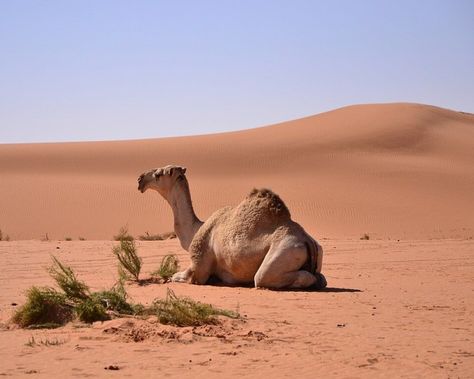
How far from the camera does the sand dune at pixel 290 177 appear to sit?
33.4 metres

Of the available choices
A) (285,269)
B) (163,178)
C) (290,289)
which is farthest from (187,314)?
(163,178)

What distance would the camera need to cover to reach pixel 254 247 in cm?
1045

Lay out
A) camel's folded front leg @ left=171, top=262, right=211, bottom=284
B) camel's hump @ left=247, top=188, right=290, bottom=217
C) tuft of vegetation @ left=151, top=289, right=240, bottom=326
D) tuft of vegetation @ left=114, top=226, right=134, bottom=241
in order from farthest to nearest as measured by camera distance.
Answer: tuft of vegetation @ left=114, top=226, right=134, bottom=241
camel's folded front leg @ left=171, top=262, right=211, bottom=284
camel's hump @ left=247, top=188, right=290, bottom=217
tuft of vegetation @ left=151, top=289, right=240, bottom=326

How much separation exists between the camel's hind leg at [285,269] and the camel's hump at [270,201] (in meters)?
0.58

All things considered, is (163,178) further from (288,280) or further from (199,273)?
(288,280)

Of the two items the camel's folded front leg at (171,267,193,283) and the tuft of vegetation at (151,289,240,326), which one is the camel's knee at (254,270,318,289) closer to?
the camel's folded front leg at (171,267,193,283)

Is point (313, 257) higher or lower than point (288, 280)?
higher

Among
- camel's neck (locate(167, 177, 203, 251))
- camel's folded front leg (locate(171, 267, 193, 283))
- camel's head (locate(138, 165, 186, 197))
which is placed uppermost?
camel's head (locate(138, 165, 186, 197))

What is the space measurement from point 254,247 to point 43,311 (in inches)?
132

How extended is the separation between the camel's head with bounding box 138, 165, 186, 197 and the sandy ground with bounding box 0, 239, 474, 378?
1.64 metres

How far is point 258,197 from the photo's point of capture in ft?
35.5

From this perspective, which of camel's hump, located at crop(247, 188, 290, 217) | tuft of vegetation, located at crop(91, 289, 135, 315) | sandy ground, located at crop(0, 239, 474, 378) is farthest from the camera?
camel's hump, located at crop(247, 188, 290, 217)

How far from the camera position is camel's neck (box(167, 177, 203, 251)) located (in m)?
11.8

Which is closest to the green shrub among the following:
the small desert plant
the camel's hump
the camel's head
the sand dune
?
the small desert plant
